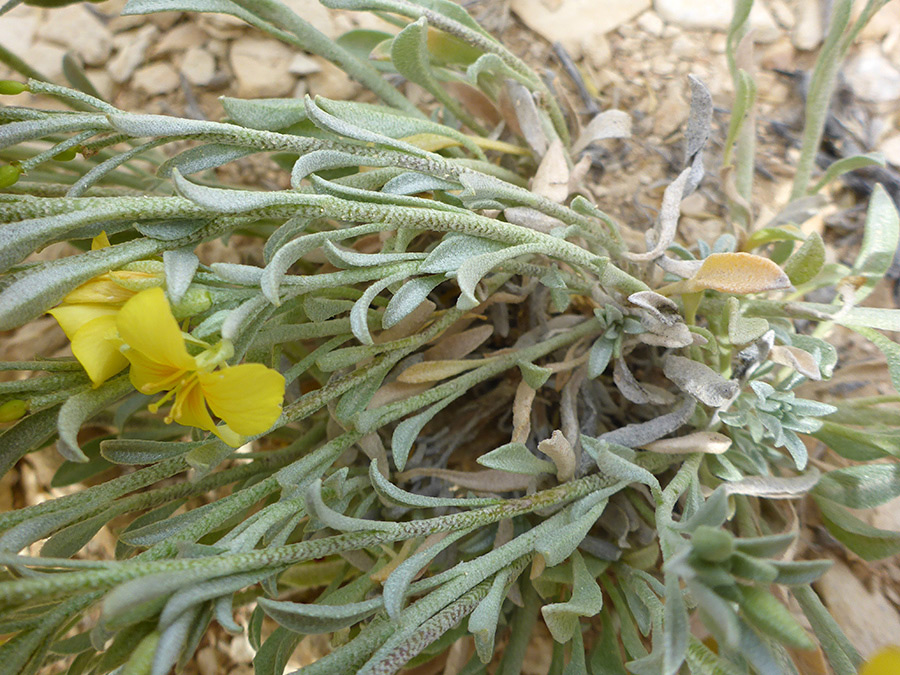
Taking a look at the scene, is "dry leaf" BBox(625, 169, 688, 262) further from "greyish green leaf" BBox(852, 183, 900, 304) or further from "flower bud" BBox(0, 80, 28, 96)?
"flower bud" BBox(0, 80, 28, 96)

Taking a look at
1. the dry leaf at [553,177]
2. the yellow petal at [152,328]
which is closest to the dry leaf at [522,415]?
the dry leaf at [553,177]

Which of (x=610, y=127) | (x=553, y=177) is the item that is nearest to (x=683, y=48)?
(x=610, y=127)

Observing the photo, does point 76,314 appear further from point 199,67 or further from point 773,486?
point 199,67

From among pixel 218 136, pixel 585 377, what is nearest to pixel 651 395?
pixel 585 377

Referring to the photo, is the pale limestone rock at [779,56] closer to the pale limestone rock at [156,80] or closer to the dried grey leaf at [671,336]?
the dried grey leaf at [671,336]

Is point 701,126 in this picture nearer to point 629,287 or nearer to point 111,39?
point 629,287

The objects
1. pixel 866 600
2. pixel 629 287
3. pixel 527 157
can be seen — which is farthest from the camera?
pixel 527 157
